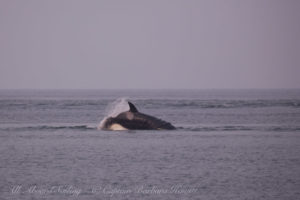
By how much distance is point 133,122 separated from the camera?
42625 mm

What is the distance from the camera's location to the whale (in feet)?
139

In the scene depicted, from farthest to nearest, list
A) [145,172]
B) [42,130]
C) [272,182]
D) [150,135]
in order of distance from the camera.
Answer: [42,130] → [150,135] → [145,172] → [272,182]

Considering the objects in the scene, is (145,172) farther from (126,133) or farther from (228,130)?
(228,130)

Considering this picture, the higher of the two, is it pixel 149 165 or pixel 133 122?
pixel 133 122

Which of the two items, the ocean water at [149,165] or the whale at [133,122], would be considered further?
the whale at [133,122]

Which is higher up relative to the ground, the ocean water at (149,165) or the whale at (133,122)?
the whale at (133,122)

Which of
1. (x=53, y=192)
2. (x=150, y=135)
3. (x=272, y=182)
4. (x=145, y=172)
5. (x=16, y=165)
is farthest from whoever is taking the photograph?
(x=150, y=135)

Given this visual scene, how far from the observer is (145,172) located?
81.7 ft

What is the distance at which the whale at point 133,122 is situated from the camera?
42.3m

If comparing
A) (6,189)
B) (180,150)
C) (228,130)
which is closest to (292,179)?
(180,150)

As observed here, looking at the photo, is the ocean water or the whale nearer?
the ocean water

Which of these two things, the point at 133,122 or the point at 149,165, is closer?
the point at 149,165

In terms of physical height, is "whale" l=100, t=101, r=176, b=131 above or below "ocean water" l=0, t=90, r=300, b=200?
above

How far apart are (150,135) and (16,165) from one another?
47.0ft
